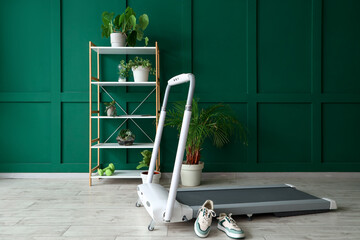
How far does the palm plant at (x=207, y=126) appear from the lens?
2.94 metres

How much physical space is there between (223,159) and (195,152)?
0.50 m

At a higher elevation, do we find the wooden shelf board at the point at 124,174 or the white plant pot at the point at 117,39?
the white plant pot at the point at 117,39

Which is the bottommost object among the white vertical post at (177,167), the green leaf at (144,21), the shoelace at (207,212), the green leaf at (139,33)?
the shoelace at (207,212)

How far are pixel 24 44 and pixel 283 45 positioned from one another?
2.91 m

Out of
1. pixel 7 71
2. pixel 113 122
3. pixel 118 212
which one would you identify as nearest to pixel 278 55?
pixel 113 122

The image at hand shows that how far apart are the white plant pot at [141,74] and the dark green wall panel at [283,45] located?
1280mm

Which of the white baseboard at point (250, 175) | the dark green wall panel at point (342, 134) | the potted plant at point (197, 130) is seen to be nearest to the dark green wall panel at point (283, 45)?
the dark green wall panel at point (342, 134)

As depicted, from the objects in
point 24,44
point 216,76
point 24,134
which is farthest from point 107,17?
point 24,134

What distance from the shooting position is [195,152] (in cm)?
304

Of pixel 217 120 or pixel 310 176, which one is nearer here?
pixel 217 120

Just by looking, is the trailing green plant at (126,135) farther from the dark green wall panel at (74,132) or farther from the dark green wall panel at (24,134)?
the dark green wall panel at (24,134)

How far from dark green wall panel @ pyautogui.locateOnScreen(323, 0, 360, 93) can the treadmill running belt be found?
160 cm

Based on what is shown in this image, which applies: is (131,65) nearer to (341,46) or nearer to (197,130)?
(197,130)

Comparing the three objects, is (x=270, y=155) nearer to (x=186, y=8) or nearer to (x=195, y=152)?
(x=195, y=152)
